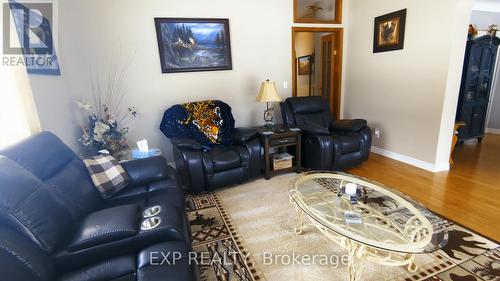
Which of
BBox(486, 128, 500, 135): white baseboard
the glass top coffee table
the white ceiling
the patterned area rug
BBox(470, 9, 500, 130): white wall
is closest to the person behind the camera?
the glass top coffee table

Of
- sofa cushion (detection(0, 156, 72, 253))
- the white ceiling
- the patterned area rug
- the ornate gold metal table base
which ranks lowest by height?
the patterned area rug

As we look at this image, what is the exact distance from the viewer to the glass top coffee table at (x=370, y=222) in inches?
51.5

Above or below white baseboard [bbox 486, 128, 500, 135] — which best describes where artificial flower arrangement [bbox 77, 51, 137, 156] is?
above

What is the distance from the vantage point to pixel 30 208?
1.11 metres

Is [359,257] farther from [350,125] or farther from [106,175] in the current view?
[350,125]

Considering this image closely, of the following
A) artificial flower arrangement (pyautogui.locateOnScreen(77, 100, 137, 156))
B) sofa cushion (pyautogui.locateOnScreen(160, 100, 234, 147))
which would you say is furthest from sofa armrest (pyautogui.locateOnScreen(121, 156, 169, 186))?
sofa cushion (pyautogui.locateOnScreen(160, 100, 234, 147))

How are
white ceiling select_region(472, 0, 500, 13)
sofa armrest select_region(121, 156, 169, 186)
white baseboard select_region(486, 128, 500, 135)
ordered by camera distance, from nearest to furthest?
sofa armrest select_region(121, 156, 169, 186) < white ceiling select_region(472, 0, 500, 13) < white baseboard select_region(486, 128, 500, 135)

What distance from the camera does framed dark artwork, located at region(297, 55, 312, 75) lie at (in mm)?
5977

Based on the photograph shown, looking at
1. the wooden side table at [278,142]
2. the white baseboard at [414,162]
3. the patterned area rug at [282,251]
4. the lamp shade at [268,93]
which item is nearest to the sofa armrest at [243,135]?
the wooden side table at [278,142]

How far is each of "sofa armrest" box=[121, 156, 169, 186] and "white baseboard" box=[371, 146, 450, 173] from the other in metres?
3.16

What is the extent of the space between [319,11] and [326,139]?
272 centimetres

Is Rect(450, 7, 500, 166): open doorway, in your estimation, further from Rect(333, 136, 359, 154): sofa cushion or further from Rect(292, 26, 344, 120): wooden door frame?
Rect(292, 26, 344, 120): wooden door frame

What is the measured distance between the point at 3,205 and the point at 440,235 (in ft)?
6.87

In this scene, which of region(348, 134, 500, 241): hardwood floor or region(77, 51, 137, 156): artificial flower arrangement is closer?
region(348, 134, 500, 241): hardwood floor
